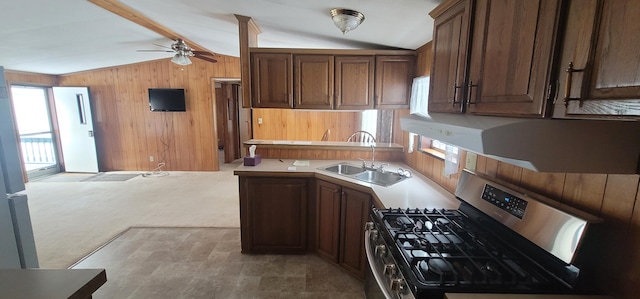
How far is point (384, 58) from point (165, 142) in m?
5.42

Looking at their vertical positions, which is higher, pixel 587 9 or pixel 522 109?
pixel 587 9

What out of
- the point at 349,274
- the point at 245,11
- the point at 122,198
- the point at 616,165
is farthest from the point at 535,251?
the point at 122,198

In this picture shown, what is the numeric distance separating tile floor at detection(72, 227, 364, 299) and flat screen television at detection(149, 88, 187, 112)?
347 cm

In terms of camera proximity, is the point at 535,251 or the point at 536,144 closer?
the point at 536,144

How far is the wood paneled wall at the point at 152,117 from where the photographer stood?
5715 millimetres

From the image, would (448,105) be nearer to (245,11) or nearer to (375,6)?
(375,6)

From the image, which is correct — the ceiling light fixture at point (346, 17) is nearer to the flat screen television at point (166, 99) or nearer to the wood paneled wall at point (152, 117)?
the wood paneled wall at point (152, 117)

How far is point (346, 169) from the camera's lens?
9.27 feet

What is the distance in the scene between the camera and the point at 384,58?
2639 millimetres

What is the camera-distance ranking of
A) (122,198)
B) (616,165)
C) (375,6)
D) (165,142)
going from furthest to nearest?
(165,142) → (122,198) → (375,6) → (616,165)

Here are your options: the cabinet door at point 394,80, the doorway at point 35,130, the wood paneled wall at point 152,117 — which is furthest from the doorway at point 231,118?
the cabinet door at point 394,80

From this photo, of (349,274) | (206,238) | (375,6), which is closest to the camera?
(375,6)

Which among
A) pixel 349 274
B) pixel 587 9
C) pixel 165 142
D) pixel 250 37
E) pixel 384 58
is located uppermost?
pixel 250 37

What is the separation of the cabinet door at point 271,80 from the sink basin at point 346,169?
2.60 feet
